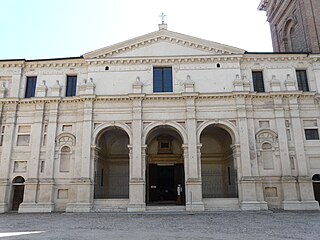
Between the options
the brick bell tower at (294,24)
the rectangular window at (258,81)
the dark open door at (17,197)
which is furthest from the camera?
the brick bell tower at (294,24)

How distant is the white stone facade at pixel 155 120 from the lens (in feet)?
61.4

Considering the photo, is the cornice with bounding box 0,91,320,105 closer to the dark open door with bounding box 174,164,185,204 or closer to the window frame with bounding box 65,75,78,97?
the window frame with bounding box 65,75,78,97

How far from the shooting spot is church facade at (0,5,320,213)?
18734 mm

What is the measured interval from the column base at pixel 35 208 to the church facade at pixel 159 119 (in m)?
0.06

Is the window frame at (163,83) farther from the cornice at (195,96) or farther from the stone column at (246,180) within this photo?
the stone column at (246,180)

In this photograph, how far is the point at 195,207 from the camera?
710 inches

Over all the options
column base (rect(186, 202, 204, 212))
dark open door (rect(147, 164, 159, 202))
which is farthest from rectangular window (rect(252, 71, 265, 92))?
dark open door (rect(147, 164, 159, 202))

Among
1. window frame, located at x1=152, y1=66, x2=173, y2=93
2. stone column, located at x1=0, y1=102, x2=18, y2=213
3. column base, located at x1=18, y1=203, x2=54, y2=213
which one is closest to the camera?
column base, located at x1=18, y1=203, x2=54, y2=213

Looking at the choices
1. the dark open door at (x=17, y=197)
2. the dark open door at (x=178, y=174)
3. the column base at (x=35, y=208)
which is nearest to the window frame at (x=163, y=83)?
the dark open door at (x=178, y=174)

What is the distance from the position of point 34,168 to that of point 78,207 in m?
4.19

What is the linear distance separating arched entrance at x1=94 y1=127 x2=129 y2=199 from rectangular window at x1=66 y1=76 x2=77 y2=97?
410 cm

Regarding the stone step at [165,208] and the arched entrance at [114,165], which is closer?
the stone step at [165,208]

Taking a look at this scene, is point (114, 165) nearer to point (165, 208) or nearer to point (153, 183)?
point (153, 183)

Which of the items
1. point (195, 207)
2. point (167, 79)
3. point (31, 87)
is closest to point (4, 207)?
point (31, 87)
